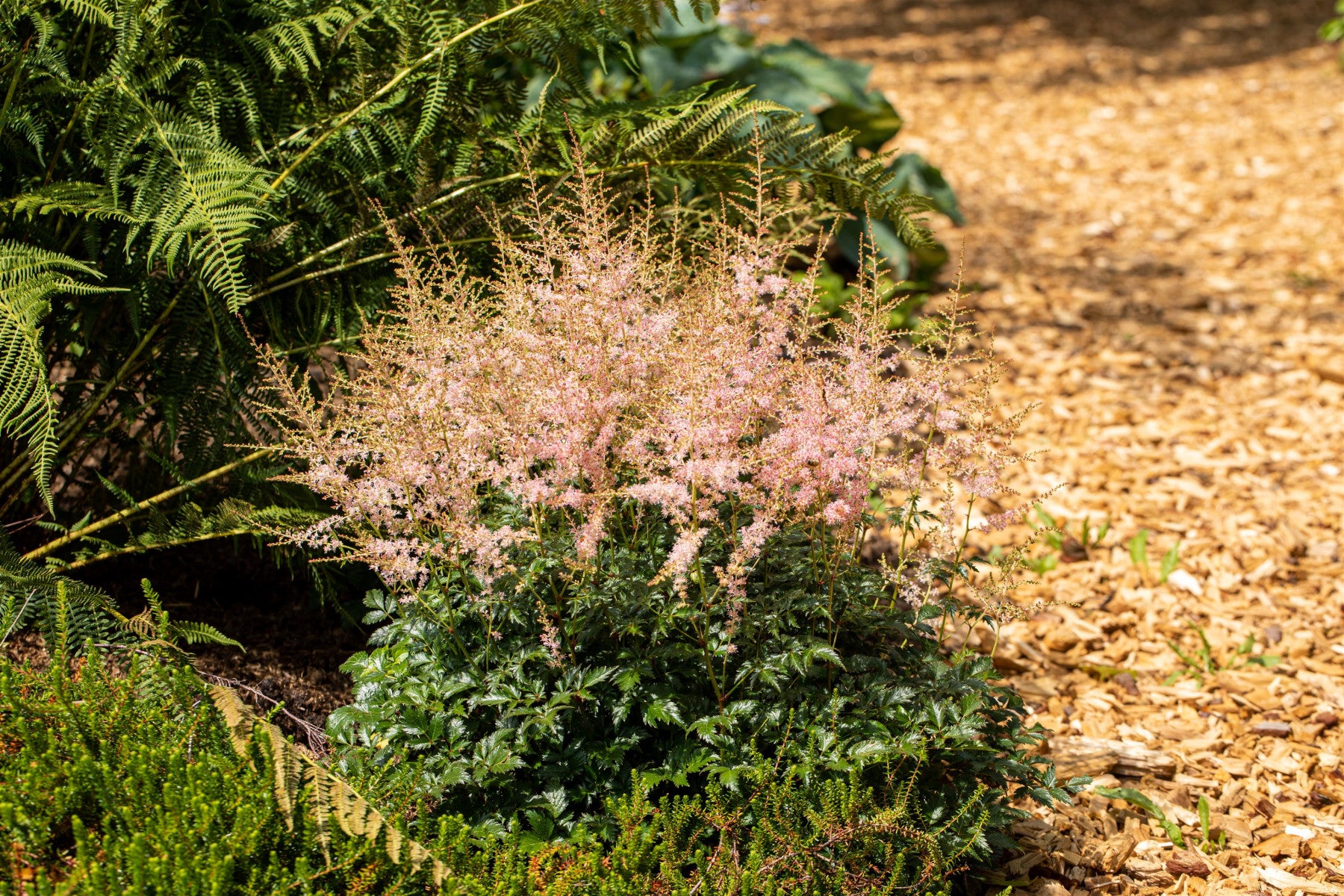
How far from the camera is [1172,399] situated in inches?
180

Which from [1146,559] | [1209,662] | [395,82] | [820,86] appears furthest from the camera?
[820,86]

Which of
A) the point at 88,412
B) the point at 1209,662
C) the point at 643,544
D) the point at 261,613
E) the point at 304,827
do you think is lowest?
the point at 1209,662

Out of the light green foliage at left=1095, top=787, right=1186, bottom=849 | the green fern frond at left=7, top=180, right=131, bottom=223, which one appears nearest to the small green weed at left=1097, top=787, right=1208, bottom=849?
the light green foliage at left=1095, top=787, right=1186, bottom=849

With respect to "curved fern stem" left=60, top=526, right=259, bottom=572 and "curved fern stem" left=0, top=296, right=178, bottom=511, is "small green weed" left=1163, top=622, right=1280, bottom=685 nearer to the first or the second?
"curved fern stem" left=60, top=526, right=259, bottom=572

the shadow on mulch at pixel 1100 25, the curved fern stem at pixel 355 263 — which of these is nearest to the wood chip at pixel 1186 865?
the curved fern stem at pixel 355 263

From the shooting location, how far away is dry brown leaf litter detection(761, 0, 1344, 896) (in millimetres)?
2637

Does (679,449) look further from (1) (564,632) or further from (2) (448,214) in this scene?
(2) (448,214)

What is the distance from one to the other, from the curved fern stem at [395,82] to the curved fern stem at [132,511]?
0.60 m

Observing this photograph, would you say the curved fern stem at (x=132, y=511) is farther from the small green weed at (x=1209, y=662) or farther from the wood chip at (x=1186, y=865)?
the small green weed at (x=1209, y=662)

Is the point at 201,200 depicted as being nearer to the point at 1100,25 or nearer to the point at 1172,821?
the point at 1172,821

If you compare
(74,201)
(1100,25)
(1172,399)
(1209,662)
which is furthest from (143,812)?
(1100,25)

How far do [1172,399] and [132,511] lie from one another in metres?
3.94

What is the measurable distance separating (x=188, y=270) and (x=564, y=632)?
128cm

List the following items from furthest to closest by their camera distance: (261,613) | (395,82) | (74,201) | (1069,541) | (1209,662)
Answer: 1. (1069,541)
2. (1209,662)
3. (261,613)
4. (395,82)
5. (74,201)
